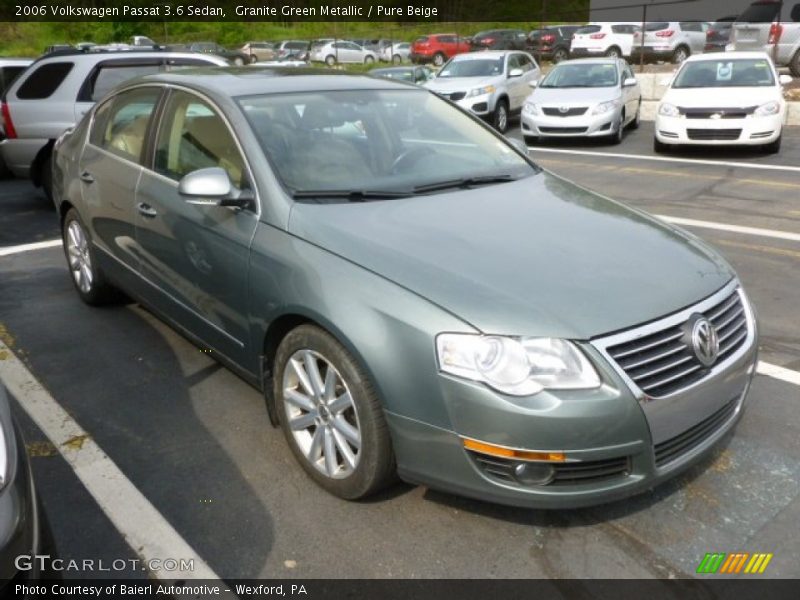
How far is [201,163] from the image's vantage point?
3.64 m

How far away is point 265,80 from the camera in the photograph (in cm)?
393

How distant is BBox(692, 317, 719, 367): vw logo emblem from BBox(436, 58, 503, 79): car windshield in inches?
538

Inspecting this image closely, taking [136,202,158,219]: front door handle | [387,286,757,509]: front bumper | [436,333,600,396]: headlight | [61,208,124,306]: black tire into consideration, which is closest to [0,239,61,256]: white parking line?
[61,208,124,306]: black tire

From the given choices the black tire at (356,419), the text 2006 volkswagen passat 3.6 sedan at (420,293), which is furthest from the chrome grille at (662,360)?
the black tire at (356,419)

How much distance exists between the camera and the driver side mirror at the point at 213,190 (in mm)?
3170

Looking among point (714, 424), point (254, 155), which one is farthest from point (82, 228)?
point (714, 424)

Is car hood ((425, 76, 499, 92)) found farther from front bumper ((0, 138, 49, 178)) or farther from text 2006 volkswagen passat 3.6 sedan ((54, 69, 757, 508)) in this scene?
text 2006 volkswagen passat 3.6 sedan ((54, 69, 757, 508))

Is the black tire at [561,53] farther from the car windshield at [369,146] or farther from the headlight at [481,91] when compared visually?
the car windshield at [369,146]

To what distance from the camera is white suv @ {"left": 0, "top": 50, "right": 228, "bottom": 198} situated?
8.18 meters

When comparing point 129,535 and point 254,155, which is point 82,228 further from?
point 129,535

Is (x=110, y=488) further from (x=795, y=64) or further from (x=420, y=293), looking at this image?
(x=795, y=64)

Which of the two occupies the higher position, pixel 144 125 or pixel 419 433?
pixel 144 125

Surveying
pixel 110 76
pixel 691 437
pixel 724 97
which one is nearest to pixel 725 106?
pixel 724 97

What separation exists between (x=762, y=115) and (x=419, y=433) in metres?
10.2
